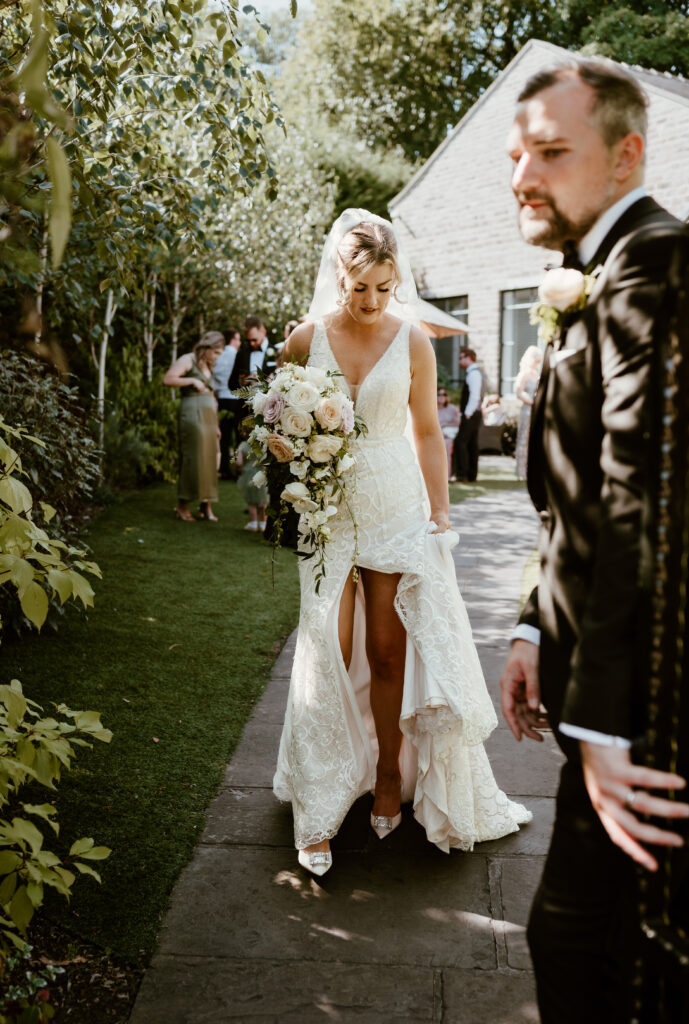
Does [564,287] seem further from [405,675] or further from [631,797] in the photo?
[405,675]

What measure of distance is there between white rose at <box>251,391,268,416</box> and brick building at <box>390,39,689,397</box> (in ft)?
55.7

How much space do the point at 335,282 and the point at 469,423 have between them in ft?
37.2

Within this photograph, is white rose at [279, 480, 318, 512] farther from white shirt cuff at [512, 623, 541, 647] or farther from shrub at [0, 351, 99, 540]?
shrub at [0, 351, 99, 540]

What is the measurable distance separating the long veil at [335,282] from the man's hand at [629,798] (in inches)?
106

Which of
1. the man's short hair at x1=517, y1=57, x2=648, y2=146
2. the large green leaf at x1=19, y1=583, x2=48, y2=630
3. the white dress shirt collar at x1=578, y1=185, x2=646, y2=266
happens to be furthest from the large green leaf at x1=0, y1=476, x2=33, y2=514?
the man's short hair at x1=517, y1=57, x2=648, y2=146

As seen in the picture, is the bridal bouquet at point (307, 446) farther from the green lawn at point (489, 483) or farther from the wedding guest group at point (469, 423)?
the wedding guest group at point (469, 423)

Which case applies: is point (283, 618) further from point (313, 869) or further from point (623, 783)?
point (623, 783)

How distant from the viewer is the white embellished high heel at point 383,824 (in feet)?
11.6

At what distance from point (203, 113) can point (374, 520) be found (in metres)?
2.34

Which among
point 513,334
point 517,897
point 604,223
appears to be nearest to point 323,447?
point 517,897

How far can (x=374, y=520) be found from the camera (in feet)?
11.7

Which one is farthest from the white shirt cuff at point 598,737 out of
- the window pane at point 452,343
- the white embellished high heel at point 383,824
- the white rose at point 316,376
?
the window pane at point 452,343

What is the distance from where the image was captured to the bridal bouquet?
3330 millimetres

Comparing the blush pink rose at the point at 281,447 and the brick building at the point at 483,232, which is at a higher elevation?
the brick building at the point at 483,232
